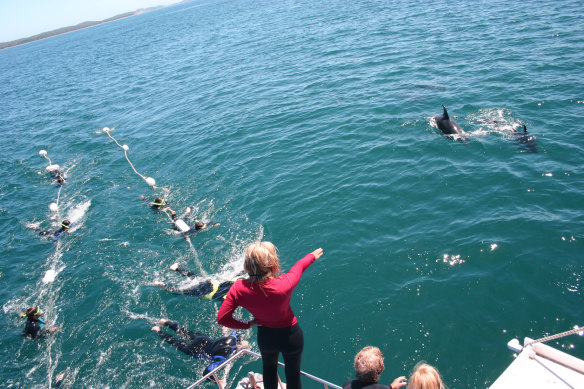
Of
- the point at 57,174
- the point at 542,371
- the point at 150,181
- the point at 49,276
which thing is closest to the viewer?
the point at 542,371

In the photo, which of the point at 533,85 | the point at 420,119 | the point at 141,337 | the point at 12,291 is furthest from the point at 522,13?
the point at 12,291

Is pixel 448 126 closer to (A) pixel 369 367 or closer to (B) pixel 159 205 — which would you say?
(B) pixel 159 205

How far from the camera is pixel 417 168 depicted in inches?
533

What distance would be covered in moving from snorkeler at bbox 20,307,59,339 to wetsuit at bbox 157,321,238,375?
4406 millimetres

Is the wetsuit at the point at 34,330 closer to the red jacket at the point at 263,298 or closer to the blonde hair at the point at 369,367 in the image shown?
the red jacket at the point at 263,298

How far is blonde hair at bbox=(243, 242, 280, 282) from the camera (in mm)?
3823

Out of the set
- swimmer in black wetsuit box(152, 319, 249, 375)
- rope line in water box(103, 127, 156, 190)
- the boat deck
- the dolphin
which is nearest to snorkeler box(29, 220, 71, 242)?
rope line in water box(103, 127, 156, 190)

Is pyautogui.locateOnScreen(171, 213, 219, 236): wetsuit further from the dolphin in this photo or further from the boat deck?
the dolphin

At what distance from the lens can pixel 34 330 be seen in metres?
10.6

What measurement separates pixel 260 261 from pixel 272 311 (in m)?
0.68

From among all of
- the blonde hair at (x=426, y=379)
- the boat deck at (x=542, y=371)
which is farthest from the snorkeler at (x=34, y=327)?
the boat deck at (x=542, y=371)

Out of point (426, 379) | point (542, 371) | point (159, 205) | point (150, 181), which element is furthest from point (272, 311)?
point (150, 181)

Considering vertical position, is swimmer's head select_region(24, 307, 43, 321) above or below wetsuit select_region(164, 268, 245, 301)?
above

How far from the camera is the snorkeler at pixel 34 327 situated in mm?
10602
